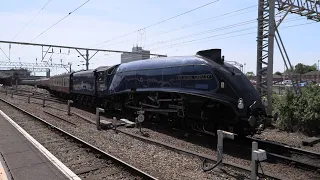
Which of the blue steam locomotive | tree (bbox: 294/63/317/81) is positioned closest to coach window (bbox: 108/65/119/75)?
the blue steam locomotive

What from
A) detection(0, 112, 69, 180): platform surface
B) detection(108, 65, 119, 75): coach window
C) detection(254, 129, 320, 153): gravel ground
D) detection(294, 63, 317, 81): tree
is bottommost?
detection(254, 129, 320, 153): gravel ground

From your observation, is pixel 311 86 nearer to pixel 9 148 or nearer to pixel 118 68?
pixel 118 68

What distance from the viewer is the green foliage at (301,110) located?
1195 cm

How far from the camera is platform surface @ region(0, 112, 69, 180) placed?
243 inches

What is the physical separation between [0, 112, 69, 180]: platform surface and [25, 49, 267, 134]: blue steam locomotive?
5.45m

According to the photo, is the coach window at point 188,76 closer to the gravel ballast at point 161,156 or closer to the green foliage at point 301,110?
the gravel ballast at point 161,156

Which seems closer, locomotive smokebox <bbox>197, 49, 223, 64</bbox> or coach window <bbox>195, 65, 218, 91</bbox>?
coach window <bbox>195, 65, 218, 91</bbox>

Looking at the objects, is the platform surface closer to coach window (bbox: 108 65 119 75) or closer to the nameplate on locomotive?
the nameplate on locomotive

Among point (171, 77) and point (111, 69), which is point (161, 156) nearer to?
point (171, 77)

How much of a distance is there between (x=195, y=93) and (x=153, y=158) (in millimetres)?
3358

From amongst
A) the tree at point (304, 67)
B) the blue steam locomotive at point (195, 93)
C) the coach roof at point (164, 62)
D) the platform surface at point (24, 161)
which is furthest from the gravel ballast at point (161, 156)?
the tree at point (304, 67)

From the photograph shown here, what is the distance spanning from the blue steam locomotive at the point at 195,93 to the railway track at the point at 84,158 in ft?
13.2

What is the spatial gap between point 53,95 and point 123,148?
30148 millimetres

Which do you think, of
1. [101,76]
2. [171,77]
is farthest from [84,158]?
[101,76]
